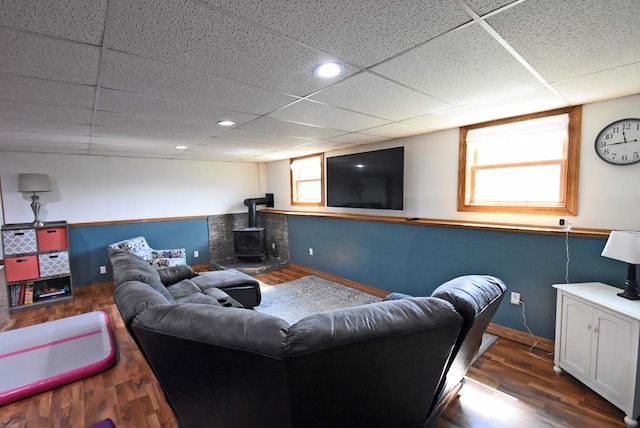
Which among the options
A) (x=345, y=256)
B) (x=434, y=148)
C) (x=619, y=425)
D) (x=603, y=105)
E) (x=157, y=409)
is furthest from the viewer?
(x=345, y=256)

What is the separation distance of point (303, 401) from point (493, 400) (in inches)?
64.6

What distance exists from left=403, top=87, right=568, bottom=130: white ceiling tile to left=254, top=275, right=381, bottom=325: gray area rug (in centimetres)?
232

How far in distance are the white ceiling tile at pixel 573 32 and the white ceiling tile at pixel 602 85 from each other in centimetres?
16

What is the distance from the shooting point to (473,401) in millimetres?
1974

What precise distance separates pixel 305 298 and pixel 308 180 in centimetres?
231

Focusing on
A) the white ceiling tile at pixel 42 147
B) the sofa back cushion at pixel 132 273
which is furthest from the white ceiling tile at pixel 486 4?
the white ceiling tile at pixel 42 147

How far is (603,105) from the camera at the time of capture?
228cm

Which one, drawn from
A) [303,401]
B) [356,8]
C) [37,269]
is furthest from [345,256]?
[37,269]

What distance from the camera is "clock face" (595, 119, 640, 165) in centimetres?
215

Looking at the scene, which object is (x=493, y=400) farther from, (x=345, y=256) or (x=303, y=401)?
(x=345, y=256)

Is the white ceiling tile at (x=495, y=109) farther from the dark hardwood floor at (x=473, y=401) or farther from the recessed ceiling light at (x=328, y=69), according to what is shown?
the dark hardwood floor at (x=473, y=401)

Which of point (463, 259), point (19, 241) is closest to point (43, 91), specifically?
point (19, 241)

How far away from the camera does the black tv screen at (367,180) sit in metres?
3.68

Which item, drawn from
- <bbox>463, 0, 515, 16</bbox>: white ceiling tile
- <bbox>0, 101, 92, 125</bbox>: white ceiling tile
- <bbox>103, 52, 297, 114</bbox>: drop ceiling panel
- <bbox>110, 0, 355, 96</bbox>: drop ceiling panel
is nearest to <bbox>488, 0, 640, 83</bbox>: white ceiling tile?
<bbox>463, 0, 515, 16</bbox>: white ceiling tile
